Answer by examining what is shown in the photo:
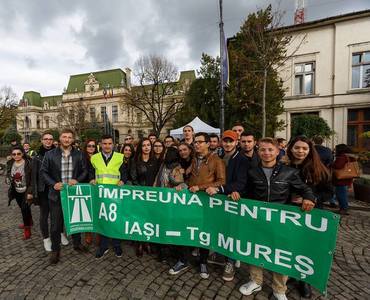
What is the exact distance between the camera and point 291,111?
17250 millimetres

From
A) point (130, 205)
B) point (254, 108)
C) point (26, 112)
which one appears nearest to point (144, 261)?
point (130, 205)

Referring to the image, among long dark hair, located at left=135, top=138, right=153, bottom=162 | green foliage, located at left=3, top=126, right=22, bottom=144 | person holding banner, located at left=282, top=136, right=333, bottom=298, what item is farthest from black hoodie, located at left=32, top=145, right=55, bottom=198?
green foliage, located at left=3, top=126, right=22, bottom=144

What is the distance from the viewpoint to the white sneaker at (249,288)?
9.26 feet

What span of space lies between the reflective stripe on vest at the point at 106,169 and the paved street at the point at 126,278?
131 centimetres

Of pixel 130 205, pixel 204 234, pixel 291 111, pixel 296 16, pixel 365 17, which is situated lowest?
pixel 204 234

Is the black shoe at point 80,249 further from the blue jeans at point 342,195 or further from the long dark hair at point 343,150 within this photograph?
the long dark hair at point 343,150

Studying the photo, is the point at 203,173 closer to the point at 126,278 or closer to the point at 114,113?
the point at 126,278

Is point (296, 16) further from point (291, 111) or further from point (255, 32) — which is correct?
point (255, 32)

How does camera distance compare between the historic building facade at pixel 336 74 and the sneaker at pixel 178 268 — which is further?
the historic building facade at pixel 336 74

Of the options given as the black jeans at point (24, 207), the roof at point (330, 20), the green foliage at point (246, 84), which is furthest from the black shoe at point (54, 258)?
the roof at point (330, 20)

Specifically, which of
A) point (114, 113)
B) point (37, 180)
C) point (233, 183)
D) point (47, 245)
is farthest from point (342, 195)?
point (114, 113)

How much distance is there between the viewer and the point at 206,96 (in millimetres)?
18172

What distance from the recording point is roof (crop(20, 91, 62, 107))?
7494cm

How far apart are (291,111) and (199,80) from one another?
762 centimetres
